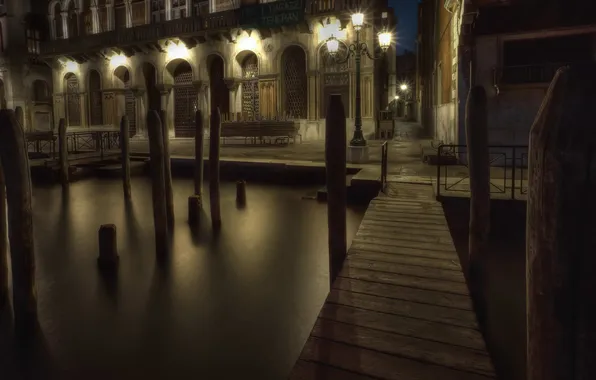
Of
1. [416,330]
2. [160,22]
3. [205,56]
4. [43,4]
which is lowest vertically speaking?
[416,330]

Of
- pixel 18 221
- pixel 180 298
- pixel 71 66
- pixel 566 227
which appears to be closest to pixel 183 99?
pixel 71 66

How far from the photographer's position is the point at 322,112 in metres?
18.6

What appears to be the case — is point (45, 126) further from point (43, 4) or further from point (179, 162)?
point (179, 162)

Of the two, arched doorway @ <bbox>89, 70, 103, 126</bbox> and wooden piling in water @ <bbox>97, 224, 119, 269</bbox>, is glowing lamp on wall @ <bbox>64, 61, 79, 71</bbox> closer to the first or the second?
arched doorway @ <bbox>89, 70, 103, 126</bbox>

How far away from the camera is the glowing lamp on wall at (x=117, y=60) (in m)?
22.7

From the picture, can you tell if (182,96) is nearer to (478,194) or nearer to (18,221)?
(18,221)

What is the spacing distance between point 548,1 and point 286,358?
8.83 metres

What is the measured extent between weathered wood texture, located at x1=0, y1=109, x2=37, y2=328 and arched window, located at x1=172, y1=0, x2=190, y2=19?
18907 mm

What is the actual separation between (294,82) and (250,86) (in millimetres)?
2285

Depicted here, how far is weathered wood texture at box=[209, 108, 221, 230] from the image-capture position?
336 inches

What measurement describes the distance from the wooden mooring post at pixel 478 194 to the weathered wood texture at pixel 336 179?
1508 mm

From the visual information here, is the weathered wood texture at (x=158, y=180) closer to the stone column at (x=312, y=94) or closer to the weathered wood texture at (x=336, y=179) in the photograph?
the weathered wood texture at (x=336, y=179)

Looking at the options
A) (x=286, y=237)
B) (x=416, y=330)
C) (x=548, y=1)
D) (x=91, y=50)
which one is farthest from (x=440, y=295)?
(x=91, y=50)

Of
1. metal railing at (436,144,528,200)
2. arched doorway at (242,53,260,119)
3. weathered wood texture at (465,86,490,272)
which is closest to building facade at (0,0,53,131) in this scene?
arched doorway at (242,53,260,119)
